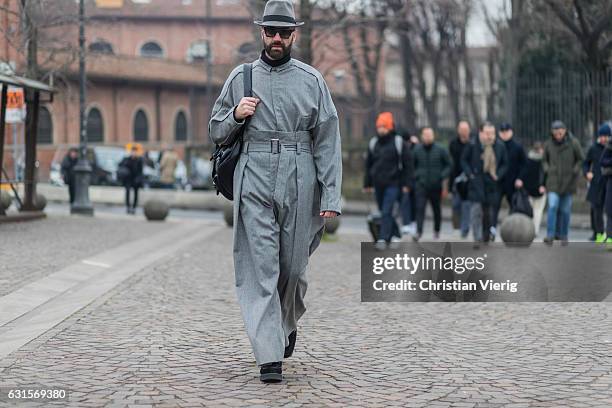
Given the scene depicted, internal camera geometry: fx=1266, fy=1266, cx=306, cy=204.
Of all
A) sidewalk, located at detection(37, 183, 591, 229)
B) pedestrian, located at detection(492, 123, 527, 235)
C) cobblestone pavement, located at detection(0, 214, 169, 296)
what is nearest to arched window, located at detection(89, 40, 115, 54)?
sidewalk, located at detection(37, 183, 591, 229)

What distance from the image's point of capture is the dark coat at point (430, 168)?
1845 centimetres

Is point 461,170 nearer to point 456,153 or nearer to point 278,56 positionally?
point 456,153

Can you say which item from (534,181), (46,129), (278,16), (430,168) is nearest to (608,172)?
(534,181)

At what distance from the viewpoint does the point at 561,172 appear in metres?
17.3

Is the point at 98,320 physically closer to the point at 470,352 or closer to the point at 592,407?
the point at 470,352

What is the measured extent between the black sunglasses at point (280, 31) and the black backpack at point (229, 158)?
22 cm

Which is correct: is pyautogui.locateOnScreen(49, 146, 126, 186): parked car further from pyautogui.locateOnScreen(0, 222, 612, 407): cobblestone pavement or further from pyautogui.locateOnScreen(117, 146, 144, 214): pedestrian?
pyautogui.locateOnScreen(0, 222, 612, 407): cobblestone pavement

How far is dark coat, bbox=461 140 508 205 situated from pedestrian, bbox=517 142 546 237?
44 centimetres

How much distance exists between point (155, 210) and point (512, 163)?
9.66 metres

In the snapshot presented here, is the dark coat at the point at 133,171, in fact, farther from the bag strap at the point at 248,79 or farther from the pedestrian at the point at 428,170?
the bag strap at the point at 248,79

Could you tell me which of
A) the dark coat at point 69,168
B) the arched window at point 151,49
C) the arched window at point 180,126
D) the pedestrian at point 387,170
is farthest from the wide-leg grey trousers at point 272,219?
the arched window at point 151,49

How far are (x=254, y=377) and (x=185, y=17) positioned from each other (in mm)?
68360

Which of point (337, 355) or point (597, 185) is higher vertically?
point (597, 185)

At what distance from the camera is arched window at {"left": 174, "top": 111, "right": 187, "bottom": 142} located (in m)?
66.7
